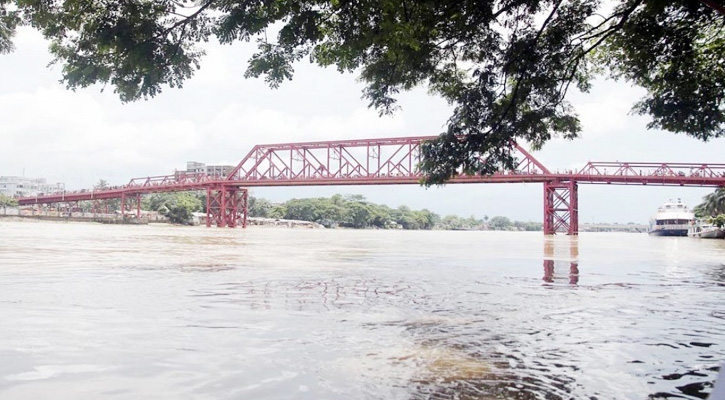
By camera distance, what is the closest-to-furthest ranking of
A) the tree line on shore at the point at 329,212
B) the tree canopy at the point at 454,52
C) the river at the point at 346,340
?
1. the river at the point at 346,340
2. the tree canopy at the point at 454,52
3. the tree line on shore at the point at 329,212

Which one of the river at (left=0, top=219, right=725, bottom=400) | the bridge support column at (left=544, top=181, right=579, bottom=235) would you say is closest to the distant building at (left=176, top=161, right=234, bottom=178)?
the bridge support column at (left=544, top=181, right=579, bottom=235)

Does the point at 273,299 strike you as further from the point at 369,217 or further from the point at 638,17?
the point at 369,217

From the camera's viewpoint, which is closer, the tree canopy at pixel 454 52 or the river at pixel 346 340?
the river at pixel 346 340

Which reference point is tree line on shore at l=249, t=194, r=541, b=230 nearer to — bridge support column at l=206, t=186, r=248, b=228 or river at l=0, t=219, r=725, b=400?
bridge support column at l=206, t=186, r=248, b=228

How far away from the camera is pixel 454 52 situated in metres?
8.59

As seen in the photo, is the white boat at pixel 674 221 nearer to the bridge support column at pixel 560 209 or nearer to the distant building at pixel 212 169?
the bridge support column at pixel 560 209

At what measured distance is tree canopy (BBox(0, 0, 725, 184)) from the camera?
640 cm

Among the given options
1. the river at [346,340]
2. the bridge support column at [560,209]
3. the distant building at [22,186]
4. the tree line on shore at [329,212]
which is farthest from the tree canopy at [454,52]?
the distant building at [22,186]

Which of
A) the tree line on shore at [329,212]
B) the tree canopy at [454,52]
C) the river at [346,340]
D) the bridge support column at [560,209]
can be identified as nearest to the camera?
the river at [346,340]

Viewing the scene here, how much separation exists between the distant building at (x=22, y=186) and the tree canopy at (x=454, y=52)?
580 feet

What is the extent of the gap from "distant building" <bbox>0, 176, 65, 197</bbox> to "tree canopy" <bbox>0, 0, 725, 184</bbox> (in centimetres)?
17683

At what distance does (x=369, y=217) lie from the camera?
134m

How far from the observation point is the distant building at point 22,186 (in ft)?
555

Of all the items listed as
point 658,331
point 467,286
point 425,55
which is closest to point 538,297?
point 467,286
